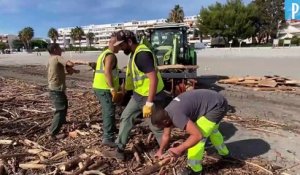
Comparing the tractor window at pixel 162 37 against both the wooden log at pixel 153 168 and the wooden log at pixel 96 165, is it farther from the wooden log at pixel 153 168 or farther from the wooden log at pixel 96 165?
the wooden log at pixel 153 168

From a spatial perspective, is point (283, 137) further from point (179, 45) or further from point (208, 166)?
point (179, 45)

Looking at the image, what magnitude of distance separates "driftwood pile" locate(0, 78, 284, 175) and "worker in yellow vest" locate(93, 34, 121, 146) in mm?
321

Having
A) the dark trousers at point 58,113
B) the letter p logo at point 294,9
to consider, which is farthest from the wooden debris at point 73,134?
the letter p logo at point 294,9

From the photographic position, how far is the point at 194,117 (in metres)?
4.62

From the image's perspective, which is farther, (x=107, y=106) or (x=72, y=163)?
(x=107, y=106)

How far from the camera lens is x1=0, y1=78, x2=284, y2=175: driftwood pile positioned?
516 centimetres

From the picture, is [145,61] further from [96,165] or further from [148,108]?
[96,165]

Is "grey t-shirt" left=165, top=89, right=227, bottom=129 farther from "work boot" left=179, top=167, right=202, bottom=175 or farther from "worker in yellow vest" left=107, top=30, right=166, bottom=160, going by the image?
"work boot" left=179, top=167, right=202, bottom=175

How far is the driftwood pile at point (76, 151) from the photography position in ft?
16.9

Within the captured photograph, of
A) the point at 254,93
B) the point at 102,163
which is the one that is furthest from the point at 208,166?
the point at 254,93

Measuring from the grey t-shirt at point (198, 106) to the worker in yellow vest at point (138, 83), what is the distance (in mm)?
461

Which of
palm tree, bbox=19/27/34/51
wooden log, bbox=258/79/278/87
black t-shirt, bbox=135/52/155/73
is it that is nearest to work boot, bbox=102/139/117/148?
black t-shirt, bbox=135/52/155/73

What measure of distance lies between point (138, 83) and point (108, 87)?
0.71 metres

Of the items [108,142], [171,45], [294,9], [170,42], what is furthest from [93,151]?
[294,9]
